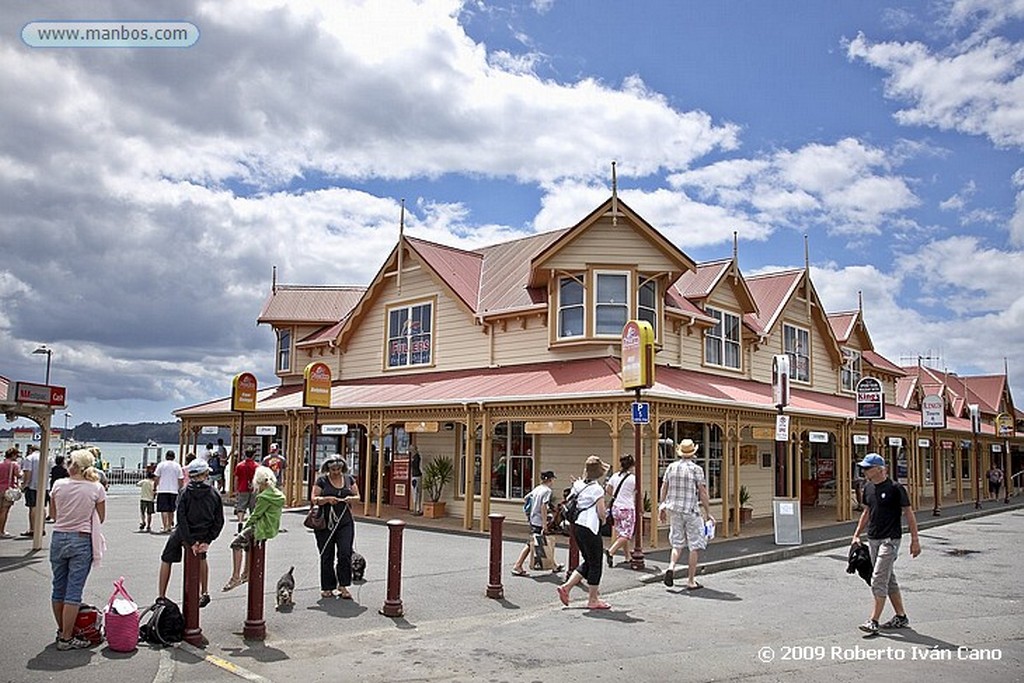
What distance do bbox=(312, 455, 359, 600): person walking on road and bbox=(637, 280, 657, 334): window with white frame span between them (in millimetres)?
10823

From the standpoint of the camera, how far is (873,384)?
2197 centimetres

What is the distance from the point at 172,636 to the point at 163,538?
30.9ft

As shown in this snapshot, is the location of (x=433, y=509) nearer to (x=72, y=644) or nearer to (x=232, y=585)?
(x=232, y=585)

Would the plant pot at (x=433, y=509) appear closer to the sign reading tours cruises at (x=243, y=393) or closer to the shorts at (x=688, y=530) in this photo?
the sign reading tours cruises at (x=243, y=393)

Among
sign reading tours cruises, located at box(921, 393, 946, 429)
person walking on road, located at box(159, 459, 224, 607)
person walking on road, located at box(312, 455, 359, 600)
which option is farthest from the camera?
sign reading tours cruises, located at box(921, 393, 946, 429)

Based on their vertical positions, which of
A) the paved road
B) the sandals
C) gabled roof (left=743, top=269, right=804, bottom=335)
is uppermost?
gabled roof (left=743, top=269, right=804, bottom=335)

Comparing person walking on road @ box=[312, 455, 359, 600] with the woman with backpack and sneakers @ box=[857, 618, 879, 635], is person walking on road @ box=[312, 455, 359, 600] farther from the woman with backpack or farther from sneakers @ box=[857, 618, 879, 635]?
sneakers @ box=[857, 618, 879, 635]

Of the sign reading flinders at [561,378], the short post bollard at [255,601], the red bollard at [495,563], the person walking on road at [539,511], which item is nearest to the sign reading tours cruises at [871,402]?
the sign reading flinders at [561,378]

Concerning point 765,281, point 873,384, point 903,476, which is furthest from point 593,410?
point 903,476

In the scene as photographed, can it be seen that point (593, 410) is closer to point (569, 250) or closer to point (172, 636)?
point (569, 250)

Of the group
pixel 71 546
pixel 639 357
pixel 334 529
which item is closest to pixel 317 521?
pixel 334 529

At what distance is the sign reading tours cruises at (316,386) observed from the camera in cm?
2011

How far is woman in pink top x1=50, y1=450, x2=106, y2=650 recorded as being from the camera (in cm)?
778

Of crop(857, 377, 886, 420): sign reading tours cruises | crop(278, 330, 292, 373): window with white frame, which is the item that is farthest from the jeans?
crop(278, 330, 292, 373): window with white frame
